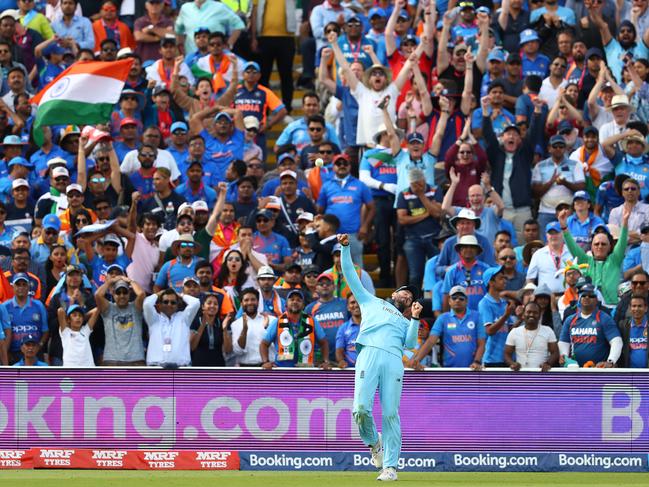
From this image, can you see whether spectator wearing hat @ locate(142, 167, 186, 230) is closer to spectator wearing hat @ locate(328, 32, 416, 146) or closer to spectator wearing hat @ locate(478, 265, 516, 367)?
spectator wearing hat @ locate(328, 32, 416, 146)

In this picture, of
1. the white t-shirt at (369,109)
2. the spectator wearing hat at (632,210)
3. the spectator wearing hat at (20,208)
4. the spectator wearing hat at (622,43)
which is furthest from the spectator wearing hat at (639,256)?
the spectator wearing hat at (20,208)

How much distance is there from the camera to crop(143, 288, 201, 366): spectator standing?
17109mm

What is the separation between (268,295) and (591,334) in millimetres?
3953

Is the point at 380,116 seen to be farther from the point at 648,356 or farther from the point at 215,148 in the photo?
the point at 648,356

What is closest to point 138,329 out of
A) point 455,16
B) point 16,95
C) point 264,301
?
point 264,301

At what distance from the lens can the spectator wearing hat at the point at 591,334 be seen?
1700 cm

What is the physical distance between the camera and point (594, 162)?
2103 centimetres

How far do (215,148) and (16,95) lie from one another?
335cm

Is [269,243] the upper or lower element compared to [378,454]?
upper

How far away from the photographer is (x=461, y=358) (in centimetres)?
1731

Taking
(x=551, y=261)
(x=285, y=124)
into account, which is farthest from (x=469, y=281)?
(x=285, y=124)

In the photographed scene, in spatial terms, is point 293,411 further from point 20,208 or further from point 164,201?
point 20,208

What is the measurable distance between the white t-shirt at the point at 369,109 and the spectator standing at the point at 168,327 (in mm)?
5358

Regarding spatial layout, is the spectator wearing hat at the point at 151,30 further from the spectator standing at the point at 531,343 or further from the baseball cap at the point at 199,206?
the spectator standing at the point at 531,343
